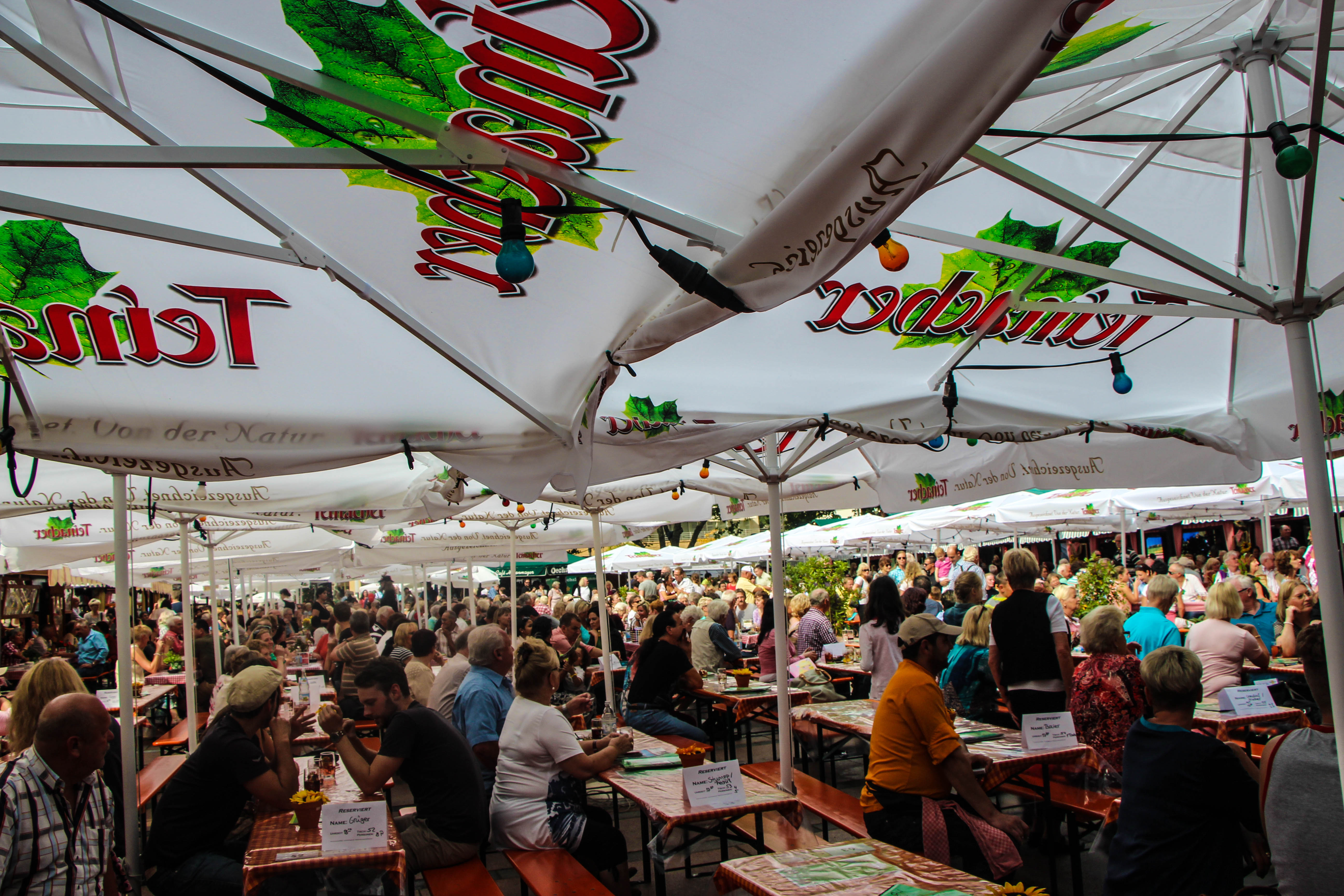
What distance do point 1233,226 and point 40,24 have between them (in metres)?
4.34

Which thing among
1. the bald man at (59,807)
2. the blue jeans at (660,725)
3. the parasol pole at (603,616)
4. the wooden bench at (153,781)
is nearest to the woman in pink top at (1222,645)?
the blue jeans at (660,725)

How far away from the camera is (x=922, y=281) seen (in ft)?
12.9

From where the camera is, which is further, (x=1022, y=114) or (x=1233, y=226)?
(x=1233, y=226)

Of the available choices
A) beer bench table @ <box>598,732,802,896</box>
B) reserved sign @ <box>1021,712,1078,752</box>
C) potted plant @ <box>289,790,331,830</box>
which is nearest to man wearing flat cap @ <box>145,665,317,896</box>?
potted plant @ <box>289,790,331,830</box>

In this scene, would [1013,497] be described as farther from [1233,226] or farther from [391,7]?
[391,7]

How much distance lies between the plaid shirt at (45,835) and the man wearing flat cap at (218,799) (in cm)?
86

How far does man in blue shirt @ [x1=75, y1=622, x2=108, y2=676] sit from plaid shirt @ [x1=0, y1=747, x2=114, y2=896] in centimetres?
1115

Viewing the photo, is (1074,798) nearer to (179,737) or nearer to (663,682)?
(663,682)

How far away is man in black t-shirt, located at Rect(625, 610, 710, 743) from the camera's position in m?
7.52

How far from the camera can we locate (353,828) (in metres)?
3.91

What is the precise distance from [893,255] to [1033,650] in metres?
4.27

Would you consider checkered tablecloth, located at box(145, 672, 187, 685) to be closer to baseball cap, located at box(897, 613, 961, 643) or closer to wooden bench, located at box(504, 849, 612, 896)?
wooden bench, located at box(504, 849, 612, 896)

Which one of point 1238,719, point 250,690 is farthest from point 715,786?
point 1238,719

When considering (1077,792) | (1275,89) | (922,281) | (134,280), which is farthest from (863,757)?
(134,280)
